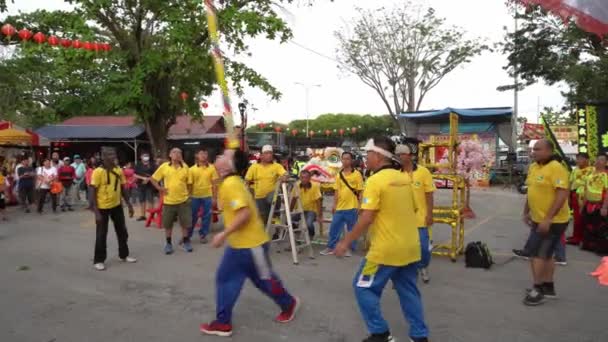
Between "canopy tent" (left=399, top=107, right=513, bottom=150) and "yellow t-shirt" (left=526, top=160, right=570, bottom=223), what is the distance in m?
14.8

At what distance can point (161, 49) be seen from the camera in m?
15.3

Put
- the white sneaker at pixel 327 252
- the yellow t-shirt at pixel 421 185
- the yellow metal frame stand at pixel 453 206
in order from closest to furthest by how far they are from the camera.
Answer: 1. the yellow t-shirt at pixel 421 185
2. the yellow metal frame stand at pixel 453 206
3. the white sneaker at pixel 327 252

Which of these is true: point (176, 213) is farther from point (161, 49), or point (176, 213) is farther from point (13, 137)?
point (13, 137)

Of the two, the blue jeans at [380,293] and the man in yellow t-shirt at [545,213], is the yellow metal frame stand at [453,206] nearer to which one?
the man in yellow t-shirt at [545,213]

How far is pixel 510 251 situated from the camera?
7992mm

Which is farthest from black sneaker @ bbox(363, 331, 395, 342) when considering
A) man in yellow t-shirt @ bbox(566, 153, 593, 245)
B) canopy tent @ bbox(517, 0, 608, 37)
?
man in yellow t-shirt @ bbox(566, 153, 593, 245)

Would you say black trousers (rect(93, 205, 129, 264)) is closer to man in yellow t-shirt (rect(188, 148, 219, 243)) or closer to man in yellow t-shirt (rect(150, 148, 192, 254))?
man in yellow t-shirt (rect(150, 148, 192, 254))

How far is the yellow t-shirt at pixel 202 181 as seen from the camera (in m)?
8.85

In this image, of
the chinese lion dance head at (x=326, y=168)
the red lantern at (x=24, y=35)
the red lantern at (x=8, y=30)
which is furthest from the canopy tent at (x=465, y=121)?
the red lantern at (x=8, y=30)

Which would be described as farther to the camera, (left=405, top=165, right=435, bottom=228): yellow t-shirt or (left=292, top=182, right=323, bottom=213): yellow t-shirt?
(left=292, top=182, right=323, bottom=213): yellow t-shirt

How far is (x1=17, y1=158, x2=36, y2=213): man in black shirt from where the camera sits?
1368 centimetres

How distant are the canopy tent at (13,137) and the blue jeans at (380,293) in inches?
711

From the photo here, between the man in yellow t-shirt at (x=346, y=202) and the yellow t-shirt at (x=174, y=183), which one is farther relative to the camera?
A: the yellow t-shirt at (x=174, y=183)

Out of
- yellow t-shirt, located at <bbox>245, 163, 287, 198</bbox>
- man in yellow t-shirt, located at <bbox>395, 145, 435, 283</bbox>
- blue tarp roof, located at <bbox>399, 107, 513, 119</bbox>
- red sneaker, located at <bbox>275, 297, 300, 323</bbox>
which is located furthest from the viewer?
blue tarp roof, located at <bbox>399, 107, 513, 119</bbox>
